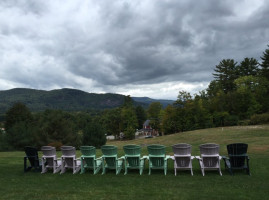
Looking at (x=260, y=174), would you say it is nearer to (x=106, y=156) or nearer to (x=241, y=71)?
(x=106, y=156)

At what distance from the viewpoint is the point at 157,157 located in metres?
9.03

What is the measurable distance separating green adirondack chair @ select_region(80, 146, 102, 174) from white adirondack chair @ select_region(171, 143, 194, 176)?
116 inches

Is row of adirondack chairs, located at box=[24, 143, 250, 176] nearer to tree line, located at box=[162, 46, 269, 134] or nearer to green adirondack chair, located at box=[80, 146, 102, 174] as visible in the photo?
green adirondack chair, located at box=[80, 146, 102, 174]

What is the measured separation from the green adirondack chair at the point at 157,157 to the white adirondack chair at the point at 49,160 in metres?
3.65

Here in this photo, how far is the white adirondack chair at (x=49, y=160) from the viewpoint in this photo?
383 inches

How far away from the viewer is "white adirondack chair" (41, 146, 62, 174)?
973 centimetres

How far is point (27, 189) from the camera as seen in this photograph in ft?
22.7

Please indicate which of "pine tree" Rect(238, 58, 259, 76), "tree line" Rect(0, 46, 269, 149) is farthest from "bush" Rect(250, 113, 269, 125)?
"pine tree" Rect(238, 58, 259, 76)

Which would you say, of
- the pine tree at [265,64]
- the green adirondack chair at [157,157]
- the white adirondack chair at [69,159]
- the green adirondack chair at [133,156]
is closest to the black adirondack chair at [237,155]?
the green adirondack chair at [157,157]

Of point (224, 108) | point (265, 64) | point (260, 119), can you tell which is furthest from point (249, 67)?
point (260, 119)

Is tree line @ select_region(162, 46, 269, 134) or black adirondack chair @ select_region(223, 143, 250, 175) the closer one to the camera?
Result: black adirondack chair @ select_region(223, 143, 250, 175)

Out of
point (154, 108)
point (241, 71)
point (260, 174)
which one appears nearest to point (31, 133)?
point (260, 174)

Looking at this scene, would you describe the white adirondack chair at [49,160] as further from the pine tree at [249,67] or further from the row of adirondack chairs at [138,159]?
the pine tree at [249,67]

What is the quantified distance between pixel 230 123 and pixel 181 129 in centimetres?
960
